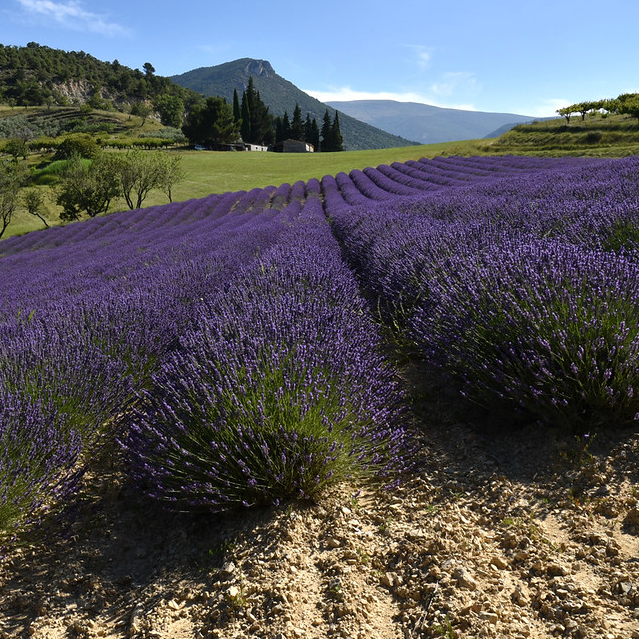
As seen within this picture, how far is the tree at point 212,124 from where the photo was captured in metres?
59.2

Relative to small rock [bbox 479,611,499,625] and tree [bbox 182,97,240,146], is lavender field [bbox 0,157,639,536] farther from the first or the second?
tree [bbox 182,97,240,146]

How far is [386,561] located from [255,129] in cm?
7506

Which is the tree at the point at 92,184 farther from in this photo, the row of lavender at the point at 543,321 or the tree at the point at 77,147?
the row of lavender at the point at 543,321

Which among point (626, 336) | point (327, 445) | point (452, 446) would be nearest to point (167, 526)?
point (327, 445)

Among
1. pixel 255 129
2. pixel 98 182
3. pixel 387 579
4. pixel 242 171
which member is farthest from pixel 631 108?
pixel 255 129

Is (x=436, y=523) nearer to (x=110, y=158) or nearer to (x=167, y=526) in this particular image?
(x=167, y=526)

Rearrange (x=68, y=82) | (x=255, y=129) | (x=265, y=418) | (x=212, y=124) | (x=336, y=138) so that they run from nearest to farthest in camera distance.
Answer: (x=265, y=418), (x=212, y=124), (x=336, y=138), (x=255, y=129), (x=68, y=82)

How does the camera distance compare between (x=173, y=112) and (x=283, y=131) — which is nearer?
(x=283, y=131)

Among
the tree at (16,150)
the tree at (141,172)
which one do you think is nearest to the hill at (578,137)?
the tree at (141,172)

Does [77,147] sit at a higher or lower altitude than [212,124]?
lower

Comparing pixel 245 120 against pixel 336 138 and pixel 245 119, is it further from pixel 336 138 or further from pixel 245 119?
pixel 336 138

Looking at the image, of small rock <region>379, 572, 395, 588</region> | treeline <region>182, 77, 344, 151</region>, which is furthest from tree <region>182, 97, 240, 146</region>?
small rock <region>379, 572, 395, 588</region>

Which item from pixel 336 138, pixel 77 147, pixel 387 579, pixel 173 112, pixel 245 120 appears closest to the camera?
pixel 387 579

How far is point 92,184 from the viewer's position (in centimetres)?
2517
